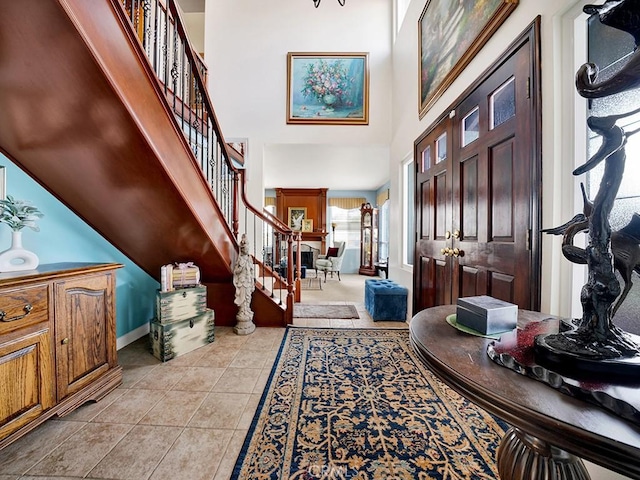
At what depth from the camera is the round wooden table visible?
15.8 inches

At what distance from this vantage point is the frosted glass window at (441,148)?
7.45 ft

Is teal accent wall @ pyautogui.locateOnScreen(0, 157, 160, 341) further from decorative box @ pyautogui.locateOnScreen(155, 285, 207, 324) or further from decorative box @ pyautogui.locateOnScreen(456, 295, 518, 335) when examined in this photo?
decorative box @ pyautogui.locateOnScreen(456, 295, 518, 335)

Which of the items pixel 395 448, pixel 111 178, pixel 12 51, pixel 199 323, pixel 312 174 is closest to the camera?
pixel 12 51

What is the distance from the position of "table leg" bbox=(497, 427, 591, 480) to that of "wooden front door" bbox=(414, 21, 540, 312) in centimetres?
75

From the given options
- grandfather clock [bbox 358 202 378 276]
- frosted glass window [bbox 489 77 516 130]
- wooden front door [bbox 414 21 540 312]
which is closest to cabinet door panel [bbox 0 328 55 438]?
wooden front door [bbox 414 21 540 312]

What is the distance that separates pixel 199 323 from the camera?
2436 mm

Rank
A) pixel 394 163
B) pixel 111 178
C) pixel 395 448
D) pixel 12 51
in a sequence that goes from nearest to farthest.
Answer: pixel 12 51
pixel 395 448
pixel 111 178
pixel 394 163

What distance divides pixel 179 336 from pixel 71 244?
1.08m

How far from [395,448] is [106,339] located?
189 cm

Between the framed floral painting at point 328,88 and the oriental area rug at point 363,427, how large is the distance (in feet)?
11.2

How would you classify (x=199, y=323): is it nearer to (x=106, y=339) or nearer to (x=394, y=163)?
(x=106, y=339)

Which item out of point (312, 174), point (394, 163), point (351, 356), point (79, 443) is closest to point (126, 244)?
point (79, 443)

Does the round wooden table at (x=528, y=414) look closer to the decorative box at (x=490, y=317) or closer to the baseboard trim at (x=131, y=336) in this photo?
the decorative box at (x=490, y=317)

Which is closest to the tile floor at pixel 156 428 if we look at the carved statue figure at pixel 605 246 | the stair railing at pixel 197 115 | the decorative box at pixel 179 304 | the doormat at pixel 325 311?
the decorative box at pixel 179 304
